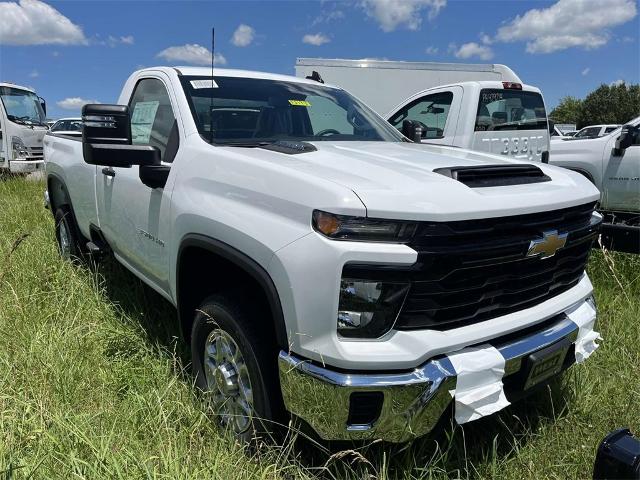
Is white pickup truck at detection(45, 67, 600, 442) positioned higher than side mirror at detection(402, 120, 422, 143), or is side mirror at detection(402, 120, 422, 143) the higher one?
side mirror at detection(402, 120, 422, 143)

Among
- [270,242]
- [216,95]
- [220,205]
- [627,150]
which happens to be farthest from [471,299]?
[627,150]

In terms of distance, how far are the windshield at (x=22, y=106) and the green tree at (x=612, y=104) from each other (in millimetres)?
62031

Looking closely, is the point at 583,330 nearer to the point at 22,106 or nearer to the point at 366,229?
the point at 366,229

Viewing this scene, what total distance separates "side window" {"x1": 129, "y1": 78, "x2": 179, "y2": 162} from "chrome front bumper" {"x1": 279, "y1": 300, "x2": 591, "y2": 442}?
154 cm

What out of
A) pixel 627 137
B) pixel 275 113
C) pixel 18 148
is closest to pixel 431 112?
pixel 627 137

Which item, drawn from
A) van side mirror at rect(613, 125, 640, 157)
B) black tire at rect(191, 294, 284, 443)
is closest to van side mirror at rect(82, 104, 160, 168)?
black tire at rect(191, 294, 284, 443)

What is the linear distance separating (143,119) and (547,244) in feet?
8.59

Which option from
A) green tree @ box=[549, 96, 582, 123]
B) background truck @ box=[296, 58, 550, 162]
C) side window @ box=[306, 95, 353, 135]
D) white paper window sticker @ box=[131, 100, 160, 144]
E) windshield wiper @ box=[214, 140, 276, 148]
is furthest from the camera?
green tree @ box=[549, 96, 582, 123]

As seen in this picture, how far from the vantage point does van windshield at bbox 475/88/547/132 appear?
633 cm

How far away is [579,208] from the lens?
7.88 feet

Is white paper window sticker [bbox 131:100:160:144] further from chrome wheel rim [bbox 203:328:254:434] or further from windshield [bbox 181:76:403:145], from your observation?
chrome wheel rim [bbox 203:328:254:434]

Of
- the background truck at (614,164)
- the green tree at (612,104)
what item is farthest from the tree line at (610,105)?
the background truck at (614,164)

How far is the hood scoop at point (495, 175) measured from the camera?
2.13 metres

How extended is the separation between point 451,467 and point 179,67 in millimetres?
2790
